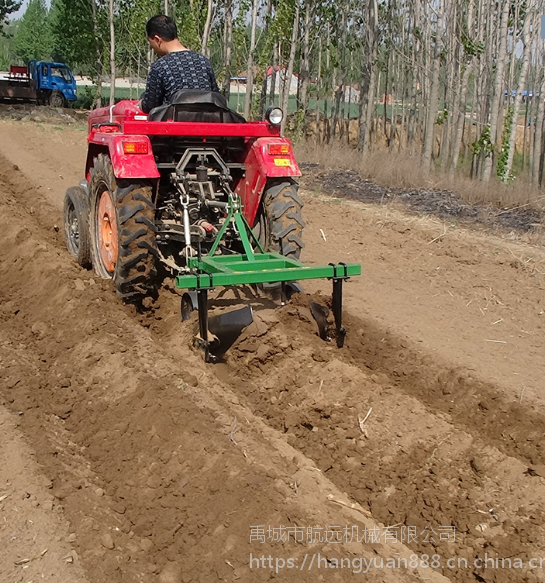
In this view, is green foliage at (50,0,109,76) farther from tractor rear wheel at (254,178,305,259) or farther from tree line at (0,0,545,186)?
tractor rear wheel at (254,178,305,259)

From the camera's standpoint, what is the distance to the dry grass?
10.9 metres

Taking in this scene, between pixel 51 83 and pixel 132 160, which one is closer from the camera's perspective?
pixel 132 160

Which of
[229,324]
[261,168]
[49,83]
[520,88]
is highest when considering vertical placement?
[49,83]

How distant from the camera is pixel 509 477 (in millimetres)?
3607

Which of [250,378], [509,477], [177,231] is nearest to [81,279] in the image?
[177,231]

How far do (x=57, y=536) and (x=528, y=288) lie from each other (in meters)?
5.13

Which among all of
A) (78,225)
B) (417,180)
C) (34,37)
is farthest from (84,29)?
(34,37)

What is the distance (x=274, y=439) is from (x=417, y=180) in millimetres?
9101

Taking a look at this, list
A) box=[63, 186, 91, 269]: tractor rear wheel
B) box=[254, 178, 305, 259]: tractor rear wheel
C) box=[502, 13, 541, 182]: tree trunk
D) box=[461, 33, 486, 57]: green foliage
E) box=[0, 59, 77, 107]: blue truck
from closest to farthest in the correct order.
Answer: box=[254, 178, 305, 259]: tractor rear wheel → box=[63, 186, 91, 269]: tractor rear wheel → box=[502, 13, 541, 182]: tree trunk → box=[461, 33, 486, 57]: green foliage → box=[0, 59, 77, 107]: blue truck

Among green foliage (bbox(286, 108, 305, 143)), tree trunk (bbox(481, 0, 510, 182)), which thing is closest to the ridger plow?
tree trunk (bbox(481, 0, 510, 182))

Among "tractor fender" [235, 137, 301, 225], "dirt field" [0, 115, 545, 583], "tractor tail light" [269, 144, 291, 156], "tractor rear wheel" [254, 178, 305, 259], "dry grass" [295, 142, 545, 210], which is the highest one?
"tractor tail light" [269, 144, 291, 156]

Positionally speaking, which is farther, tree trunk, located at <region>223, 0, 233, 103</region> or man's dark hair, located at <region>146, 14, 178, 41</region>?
tree trunk, located at <region>223, 0, 233, 103</region>

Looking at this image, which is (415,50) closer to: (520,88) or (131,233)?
(520,88)

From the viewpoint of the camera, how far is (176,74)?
5.62 meters
